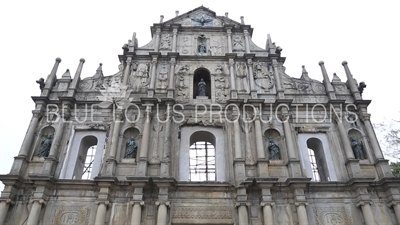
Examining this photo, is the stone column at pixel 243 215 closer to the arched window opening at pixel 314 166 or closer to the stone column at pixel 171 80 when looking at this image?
the arched window opening at pixel 314 166

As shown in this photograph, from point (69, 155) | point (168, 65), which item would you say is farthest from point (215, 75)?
point (69, 155)

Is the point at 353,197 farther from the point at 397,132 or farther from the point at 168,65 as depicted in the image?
the point at 168,65

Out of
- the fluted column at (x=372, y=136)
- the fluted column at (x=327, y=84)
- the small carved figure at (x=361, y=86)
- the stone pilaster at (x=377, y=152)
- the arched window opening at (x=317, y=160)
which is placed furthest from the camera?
the small carved figure at (x=361, y=86)

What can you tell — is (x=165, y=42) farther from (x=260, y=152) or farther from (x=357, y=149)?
(x=357, y=149)

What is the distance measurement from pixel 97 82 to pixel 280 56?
864cm

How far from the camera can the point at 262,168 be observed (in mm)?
11742

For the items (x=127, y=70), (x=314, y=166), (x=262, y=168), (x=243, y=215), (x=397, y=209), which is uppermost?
(x=127, y=70)

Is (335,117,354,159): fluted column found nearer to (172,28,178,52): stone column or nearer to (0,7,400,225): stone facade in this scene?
(0,7,400,225): stone facade

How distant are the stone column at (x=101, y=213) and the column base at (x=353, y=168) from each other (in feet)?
28.0

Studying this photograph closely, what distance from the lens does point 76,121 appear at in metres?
13.3

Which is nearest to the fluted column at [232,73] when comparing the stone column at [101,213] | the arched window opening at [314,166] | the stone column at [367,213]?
the arched window opening at [314,166]

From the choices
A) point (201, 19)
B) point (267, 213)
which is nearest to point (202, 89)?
point (201, 19)

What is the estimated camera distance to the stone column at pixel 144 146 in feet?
38.2

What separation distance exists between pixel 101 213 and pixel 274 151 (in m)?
6.51
